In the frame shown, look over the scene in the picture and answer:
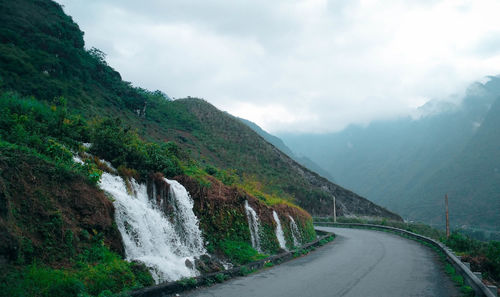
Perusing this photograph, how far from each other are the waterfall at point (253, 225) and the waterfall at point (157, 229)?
3.37m

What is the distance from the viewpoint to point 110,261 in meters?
8.02

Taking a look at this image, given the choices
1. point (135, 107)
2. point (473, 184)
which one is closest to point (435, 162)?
point (473, 184)

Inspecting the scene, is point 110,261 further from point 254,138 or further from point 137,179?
point 254,138

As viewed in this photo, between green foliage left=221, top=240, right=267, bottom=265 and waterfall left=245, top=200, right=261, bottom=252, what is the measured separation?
52.8 inches

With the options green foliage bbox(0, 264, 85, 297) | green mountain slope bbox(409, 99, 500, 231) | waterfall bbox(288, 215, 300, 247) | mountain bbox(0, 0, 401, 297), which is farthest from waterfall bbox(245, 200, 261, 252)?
green mountain slope bbox(409, 99, 500, 231)

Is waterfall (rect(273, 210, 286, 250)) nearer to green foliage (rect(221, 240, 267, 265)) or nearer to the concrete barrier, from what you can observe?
green foliage (rect(221, 240, 267, 265))

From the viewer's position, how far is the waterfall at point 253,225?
15.5 meters

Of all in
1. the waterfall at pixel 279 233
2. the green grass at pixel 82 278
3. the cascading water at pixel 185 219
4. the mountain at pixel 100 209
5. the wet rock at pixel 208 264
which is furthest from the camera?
the waterfall at pixel 279 233

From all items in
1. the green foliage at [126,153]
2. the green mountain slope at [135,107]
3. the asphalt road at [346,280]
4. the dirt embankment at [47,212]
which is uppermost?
the green mountain slope at [135,107]

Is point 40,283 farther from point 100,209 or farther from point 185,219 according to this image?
point 185,219

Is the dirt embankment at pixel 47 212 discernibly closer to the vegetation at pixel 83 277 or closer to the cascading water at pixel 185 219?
the vegetation at pixel 83 277

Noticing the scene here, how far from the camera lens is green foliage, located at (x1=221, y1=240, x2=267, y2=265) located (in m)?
13.0

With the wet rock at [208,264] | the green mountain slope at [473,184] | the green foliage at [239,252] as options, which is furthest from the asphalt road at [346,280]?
the green mountain slope at [473,184]

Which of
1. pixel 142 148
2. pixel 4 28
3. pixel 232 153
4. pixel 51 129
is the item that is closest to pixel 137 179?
pixel 142 148
